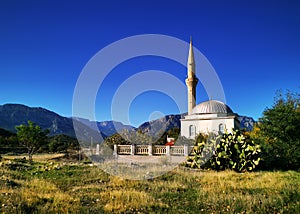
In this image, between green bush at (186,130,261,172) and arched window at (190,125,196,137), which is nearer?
green bush at (186,130,261,172)

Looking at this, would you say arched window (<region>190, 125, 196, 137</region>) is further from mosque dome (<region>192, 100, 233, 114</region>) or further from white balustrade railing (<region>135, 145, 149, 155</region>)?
white balustrade railing (<region>135, 145, 149, 155</region>)

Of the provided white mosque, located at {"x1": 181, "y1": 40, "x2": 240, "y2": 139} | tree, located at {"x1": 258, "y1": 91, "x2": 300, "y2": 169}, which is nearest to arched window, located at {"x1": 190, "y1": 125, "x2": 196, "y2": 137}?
white mosque, located at {"x1": 181, "y1": 40, "x2": 240, "y2": 139}

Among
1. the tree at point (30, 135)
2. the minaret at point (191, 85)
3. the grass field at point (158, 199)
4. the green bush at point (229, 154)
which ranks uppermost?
the minaret at point (191, 85)

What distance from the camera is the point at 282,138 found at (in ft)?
43.8

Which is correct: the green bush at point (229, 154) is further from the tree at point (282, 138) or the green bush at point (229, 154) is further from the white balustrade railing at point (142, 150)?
the white balustrade railing at point (142, 150)

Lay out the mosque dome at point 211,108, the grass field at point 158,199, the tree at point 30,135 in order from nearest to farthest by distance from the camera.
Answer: the grass field at point 158,199 < the tree at point 30,135 < the mosque dome at point 211,108

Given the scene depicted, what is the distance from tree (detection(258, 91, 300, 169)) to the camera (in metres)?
12.7

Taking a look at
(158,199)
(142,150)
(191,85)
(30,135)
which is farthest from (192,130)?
(158,199)

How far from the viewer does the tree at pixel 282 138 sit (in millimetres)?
12719

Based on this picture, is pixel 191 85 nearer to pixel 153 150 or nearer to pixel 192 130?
pixel 192 130

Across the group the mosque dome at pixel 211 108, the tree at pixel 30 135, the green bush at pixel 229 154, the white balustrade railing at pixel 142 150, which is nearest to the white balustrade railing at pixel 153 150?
the white balustrade railing at pixel 142 150

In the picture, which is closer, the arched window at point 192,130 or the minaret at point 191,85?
the arched window at point 192,130

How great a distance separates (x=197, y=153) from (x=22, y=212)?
9.46 m

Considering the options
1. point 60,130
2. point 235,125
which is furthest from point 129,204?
point 60,130
